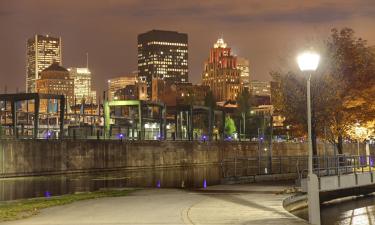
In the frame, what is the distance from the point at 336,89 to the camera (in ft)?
148

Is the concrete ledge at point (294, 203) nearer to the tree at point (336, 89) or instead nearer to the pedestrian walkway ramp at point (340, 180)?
the pedestrian walkway ramp at point (340, 180)

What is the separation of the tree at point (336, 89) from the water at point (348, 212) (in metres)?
9.33

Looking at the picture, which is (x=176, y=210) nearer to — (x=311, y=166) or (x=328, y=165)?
(x=311, y=166)

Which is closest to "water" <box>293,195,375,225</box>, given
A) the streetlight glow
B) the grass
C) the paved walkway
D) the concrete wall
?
the paved walkway

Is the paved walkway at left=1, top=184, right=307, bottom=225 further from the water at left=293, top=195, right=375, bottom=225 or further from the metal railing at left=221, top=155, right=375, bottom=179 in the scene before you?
the metal railing at left=221, top=155, right=375, bottom=179

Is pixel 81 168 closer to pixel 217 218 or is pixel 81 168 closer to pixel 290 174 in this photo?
pixel 290 174

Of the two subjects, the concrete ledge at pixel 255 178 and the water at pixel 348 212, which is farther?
the concrete ledge at pixel 255 178

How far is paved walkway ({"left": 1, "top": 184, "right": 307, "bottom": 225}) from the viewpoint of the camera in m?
19.1

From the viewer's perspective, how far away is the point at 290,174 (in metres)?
41.9

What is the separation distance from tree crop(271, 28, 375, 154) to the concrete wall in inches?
1132

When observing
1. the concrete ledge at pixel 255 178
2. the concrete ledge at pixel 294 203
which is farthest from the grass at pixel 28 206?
the concrete ledge at pixel 255 178

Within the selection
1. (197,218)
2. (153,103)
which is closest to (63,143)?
(153,103)

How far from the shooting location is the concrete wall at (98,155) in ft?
205

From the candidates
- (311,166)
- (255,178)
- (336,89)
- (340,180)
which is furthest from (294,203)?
(336,89)
